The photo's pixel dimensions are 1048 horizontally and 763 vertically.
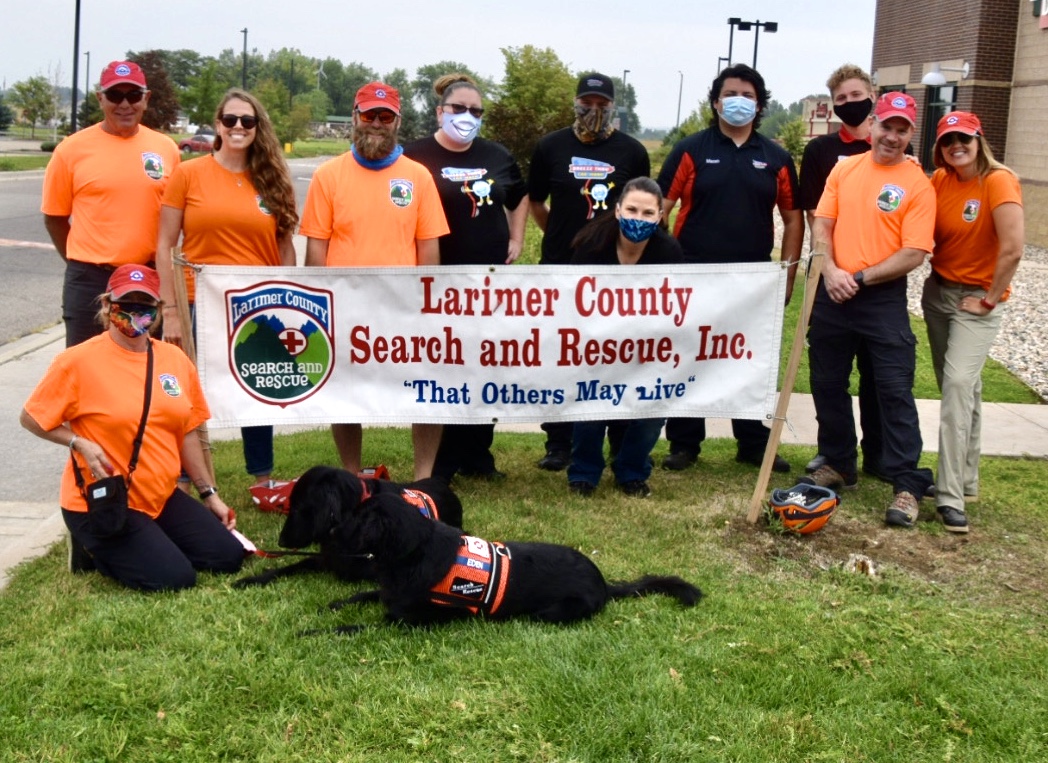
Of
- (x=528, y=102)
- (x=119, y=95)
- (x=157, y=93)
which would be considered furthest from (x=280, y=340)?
(x=157, y=93)

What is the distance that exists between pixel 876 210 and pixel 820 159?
930 mm

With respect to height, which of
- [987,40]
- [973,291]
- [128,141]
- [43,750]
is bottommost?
[43,750]

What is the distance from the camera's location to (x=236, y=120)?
5.10 metres

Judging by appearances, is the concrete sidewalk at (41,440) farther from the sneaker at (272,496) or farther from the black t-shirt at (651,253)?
the black t-shirt at (651,253)

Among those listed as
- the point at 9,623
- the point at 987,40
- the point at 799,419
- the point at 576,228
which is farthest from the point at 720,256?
the point at 987,40

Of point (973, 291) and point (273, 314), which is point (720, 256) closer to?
point (973, 291)

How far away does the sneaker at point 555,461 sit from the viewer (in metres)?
6.60

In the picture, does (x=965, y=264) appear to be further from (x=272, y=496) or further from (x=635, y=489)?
(x=272, y=496)

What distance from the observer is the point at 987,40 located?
24.6 m

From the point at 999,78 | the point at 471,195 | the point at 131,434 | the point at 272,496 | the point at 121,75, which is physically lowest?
the point at 272,496

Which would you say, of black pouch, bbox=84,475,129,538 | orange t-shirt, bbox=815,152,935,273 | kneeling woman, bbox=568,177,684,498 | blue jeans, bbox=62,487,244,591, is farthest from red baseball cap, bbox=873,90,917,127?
black pouch, bbox=84,475,129,538

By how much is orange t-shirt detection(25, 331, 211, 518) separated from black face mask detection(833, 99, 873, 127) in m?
4.04

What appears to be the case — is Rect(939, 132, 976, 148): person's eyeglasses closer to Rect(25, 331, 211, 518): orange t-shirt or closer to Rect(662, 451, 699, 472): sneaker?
Rect(662, 451, 699, 472): sneaker

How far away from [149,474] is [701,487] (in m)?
3.10
